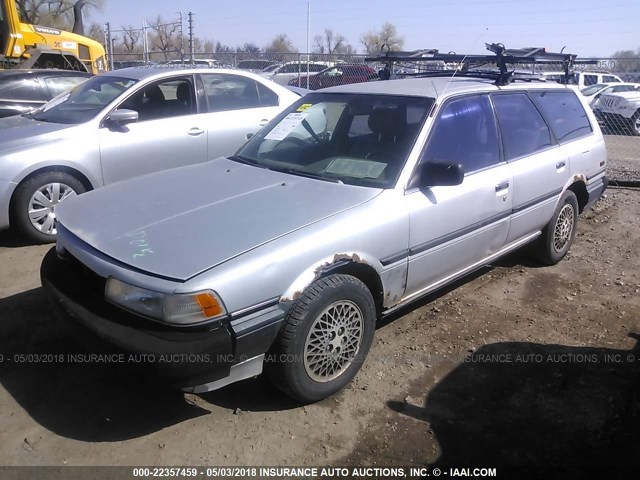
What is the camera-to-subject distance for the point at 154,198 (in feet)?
10.9

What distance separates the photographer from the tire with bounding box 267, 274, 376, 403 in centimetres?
276

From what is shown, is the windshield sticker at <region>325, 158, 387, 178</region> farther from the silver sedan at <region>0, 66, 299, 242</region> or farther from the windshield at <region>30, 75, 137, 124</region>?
the windshield at <region>30, 75, 137, 124</region>

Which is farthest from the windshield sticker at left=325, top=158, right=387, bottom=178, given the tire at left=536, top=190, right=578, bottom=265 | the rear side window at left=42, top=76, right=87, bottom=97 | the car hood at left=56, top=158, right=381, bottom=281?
the rear side window at left=42, top=76, right=87, bottom=97

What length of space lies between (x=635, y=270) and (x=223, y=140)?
4394 mm

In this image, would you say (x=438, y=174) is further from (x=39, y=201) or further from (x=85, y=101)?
(x=85, y=101)

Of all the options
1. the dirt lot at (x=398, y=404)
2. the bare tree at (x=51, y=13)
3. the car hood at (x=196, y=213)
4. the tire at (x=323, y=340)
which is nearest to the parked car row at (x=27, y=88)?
the dirt lot at (x=398, y=404)

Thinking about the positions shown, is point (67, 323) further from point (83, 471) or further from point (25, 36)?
point (25, 36)

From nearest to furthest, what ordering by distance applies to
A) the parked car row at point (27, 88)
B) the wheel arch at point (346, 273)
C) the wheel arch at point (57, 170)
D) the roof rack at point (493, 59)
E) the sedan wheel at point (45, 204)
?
the wheel arch at point (346, 273), the roof rack at point (493, 59), the wheel arch at point (57, 170), the sedan wheel at point (45, 204), the parked car row at point (27, 88)

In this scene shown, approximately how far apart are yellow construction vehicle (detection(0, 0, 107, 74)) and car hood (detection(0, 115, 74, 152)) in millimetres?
7449

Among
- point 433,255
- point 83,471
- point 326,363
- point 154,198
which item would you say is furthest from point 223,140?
point 83,471

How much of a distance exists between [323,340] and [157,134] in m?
3.73

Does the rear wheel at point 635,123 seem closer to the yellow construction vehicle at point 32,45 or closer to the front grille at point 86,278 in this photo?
the yellow construction vehicle at point 32,45

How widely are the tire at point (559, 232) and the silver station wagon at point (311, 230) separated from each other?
0.20 m

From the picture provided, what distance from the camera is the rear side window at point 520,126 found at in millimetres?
4238
